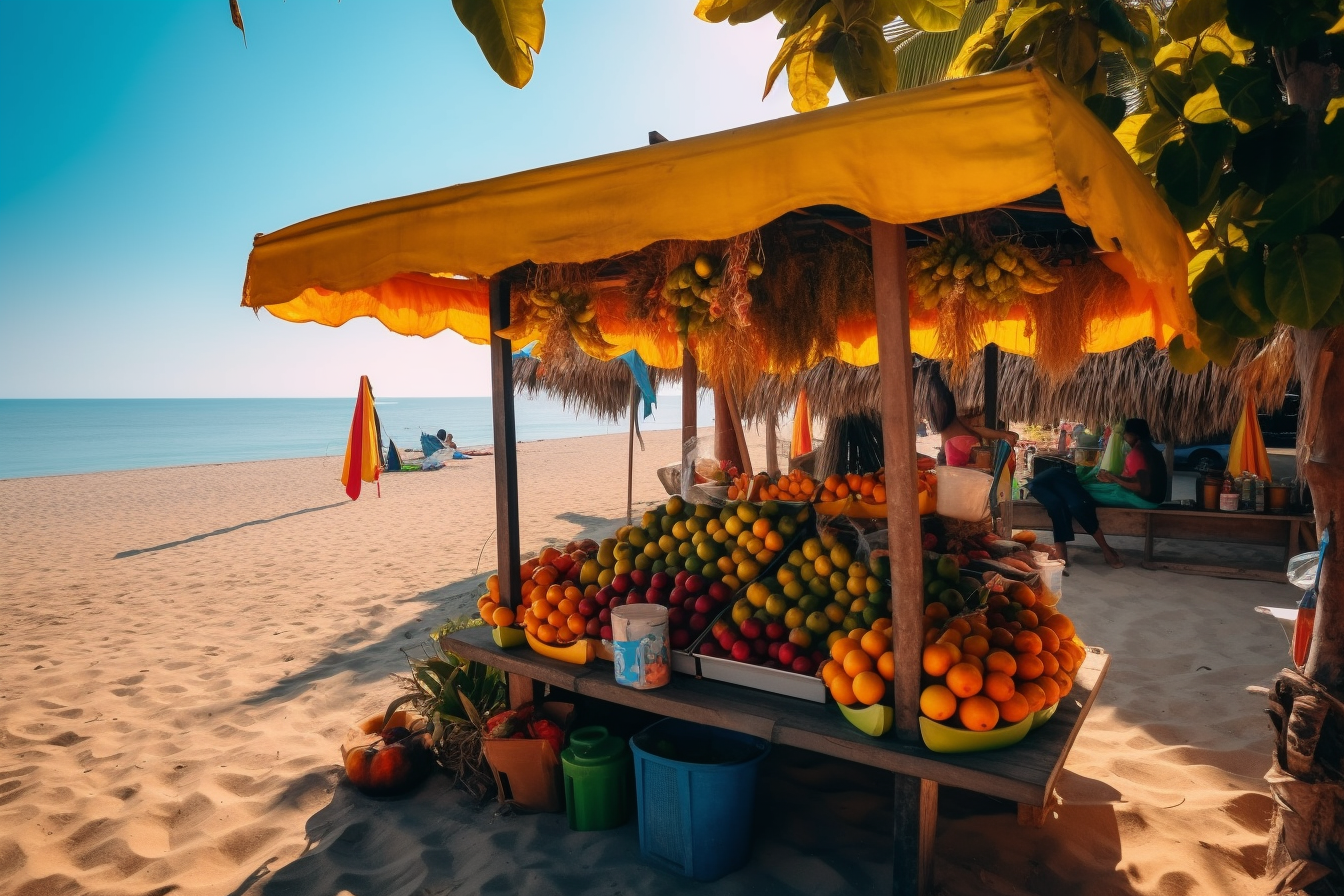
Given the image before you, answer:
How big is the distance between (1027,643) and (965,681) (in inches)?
15.5

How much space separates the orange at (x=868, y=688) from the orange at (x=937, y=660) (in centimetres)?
15

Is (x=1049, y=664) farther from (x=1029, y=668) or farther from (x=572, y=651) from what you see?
(x=572, y=651)

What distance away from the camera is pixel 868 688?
7.11 ft

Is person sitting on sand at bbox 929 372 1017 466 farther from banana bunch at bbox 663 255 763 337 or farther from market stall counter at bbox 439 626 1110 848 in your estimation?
banana bunch at bbox 663 255 763 337

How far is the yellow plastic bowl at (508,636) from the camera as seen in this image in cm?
308

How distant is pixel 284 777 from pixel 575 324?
2460 millimetres

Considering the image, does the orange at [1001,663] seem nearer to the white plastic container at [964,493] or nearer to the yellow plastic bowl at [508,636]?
the white plastic container at [964,493]

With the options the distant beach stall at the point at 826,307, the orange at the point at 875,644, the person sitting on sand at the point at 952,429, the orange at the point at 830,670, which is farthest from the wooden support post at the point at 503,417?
the person sitting on sand at the point at 952,429

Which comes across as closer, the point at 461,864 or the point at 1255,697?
the point at 461,864

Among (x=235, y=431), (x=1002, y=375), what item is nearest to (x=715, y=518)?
(x=1002, y=375)

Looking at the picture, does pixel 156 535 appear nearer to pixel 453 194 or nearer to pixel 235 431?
pixel 453 194

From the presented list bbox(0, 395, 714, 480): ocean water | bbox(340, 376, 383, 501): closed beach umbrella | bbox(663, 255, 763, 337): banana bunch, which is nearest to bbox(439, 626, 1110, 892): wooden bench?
bbox(663, 255, 763, 337): banana bunch

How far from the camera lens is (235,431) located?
6203 cm

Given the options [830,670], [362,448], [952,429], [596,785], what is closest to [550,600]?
[596,785]
